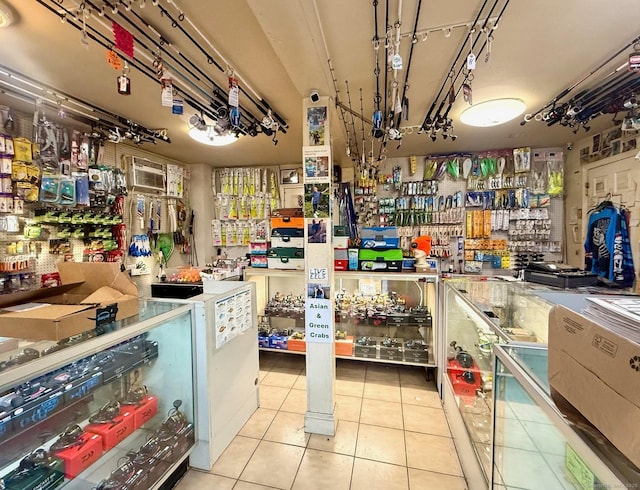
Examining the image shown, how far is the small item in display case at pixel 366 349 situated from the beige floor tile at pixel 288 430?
0.99m

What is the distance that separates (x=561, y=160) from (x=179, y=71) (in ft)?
16.3

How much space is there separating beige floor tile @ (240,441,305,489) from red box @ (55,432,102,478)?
91 cm

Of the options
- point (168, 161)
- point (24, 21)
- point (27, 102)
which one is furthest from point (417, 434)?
point (168, 161)

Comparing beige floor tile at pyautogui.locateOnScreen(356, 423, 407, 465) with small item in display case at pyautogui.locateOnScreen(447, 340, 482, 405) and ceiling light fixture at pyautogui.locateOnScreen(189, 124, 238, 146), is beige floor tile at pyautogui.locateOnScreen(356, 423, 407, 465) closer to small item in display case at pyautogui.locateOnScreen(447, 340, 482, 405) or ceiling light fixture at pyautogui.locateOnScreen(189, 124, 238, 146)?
small item in display case at pyautogui.locateOnScreen(447, 340, 482, 405)

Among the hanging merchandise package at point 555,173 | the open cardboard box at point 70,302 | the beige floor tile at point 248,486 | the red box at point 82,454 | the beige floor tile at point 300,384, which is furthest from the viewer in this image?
the hanging merchandise package at point 555,173

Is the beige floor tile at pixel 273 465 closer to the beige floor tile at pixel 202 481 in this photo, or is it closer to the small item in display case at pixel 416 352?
the beige floor tile at pixel 202 481

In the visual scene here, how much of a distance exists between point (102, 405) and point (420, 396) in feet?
8.69

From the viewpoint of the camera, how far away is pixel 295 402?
9.00ft

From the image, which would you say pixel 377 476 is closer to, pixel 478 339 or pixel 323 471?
pixel 323 471

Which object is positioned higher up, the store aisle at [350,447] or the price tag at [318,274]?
the price tag at [318,274]

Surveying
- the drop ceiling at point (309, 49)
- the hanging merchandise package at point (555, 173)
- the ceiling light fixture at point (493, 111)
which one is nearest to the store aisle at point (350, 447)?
the drop ceiling at point (309, 49)

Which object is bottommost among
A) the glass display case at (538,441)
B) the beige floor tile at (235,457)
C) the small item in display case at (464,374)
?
the beige floor tile at (235,457)

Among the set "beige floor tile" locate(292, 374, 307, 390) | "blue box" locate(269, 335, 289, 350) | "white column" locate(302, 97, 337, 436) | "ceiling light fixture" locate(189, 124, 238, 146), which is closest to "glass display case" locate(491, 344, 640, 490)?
"white column" locate(302, 97, 337, 436)

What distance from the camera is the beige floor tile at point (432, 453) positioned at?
1.98 meters
